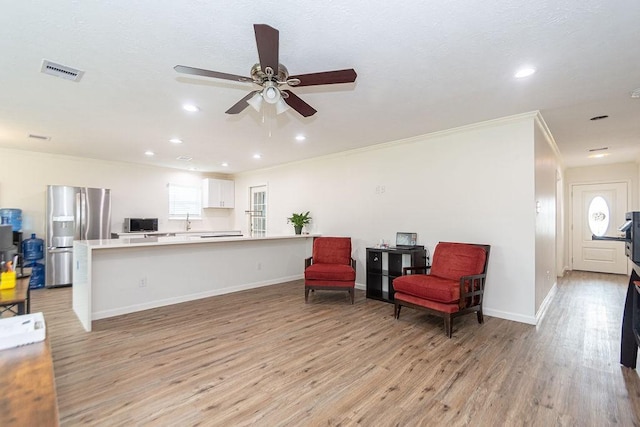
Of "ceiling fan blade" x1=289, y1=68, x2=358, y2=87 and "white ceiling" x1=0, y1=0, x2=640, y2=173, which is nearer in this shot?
"white ceiling" x1=0, y1=0, x2=640, y2=173

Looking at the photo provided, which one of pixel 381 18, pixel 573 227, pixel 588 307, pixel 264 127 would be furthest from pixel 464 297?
pixel 573 227

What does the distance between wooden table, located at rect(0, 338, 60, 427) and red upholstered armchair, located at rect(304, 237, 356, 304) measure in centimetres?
320

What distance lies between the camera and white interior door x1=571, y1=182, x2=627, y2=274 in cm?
659

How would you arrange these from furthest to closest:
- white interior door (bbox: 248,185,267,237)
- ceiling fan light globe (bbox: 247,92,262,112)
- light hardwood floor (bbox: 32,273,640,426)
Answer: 1. white interior door (bbox: 248,185,267,237)
2. ceiling fan light globe (bbox: 247,92,262,112)
3. light hardwood floor (bbox: 32,273,640,426)

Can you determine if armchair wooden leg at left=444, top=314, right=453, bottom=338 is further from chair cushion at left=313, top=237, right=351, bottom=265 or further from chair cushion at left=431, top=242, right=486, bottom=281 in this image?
chair cushion at left=313, top=237, right=351, bottom=265

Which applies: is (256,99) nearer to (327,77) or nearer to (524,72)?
(327,77)

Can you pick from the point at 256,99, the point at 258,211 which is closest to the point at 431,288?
the point at 256,99

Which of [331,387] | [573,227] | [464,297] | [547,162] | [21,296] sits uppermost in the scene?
[547,162]

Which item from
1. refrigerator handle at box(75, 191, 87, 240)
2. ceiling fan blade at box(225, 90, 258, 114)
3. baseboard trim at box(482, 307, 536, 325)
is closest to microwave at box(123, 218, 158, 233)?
refrigerator handle at box(75, 191, 87, 240)

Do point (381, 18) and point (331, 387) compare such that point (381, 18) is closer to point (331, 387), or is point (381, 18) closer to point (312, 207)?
point (331, 387)

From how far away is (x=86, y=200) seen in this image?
5766mm

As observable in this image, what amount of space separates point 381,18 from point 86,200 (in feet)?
20.8

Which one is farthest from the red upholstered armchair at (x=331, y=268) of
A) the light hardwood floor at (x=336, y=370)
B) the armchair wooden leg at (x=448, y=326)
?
the armchair wooden leg at (x=448, y=326)

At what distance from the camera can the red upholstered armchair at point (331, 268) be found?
4389 millimetres
